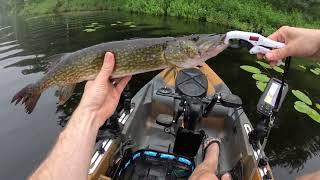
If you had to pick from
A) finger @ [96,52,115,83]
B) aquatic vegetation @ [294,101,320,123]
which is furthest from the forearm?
aquatic vegetation @ [294,101,320,123]

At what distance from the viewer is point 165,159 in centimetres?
475

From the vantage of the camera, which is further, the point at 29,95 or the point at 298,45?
the point at 29,95

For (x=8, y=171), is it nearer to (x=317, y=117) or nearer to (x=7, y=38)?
(x=317, y=117)

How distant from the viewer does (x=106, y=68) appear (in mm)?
3350

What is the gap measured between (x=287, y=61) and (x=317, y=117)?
549cm

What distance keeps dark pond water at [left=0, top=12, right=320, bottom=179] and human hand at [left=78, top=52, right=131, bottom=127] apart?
412 centimetres

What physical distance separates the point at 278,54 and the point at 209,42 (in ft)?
2.07

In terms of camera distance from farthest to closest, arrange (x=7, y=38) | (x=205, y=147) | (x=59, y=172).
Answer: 1. (x=7, y=38)
2. (x=205, y=147)
3. (x=59, y=172)

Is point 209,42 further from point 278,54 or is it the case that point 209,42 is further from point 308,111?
point 308,111

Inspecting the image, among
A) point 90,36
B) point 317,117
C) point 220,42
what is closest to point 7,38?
point 90,36

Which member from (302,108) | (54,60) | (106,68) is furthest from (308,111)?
(54,60)

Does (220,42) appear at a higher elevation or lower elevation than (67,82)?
higher

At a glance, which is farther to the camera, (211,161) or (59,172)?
(211,161)

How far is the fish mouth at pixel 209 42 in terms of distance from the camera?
10.2 feet
